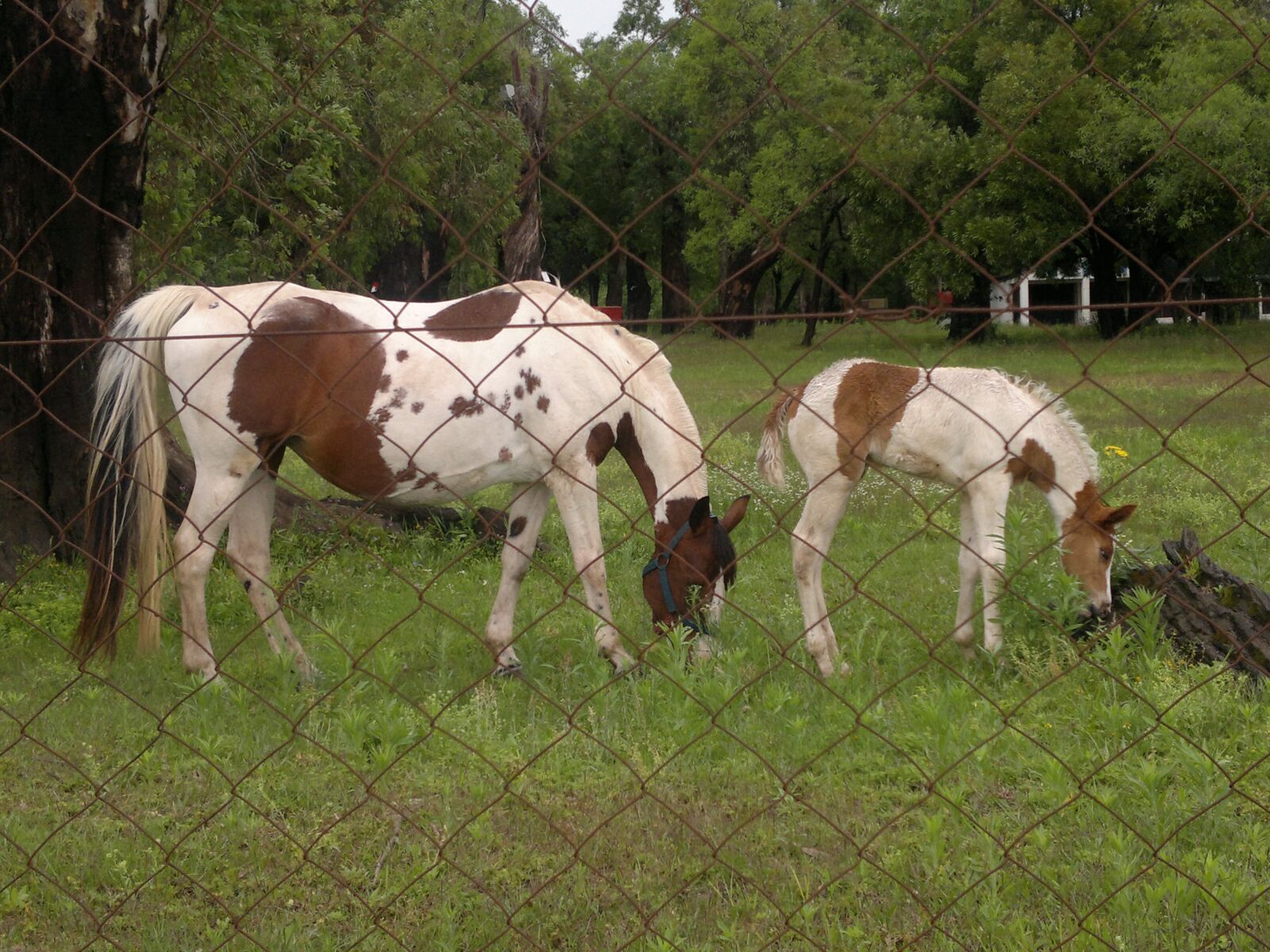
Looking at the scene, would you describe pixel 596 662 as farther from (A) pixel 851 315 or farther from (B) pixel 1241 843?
(A) pixel 851 315

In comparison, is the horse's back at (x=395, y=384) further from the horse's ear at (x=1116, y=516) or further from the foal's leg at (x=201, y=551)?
the horse's ear at (x=1116, y=516)

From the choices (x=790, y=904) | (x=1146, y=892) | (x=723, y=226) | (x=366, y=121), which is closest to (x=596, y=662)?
(x=790, y=904)

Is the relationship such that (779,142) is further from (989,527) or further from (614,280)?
(989,527)

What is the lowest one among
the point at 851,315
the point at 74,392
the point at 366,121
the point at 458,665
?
the point at 458,665

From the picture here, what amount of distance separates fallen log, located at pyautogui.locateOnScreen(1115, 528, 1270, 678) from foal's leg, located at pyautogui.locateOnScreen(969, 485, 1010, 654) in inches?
25.9

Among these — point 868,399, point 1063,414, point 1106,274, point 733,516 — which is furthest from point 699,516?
point 1106,274

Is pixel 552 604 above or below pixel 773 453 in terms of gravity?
below

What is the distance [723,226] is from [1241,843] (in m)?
27.4

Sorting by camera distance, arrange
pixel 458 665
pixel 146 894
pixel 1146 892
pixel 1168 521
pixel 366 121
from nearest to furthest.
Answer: pixel 1146 892 < pixel 146 894 < pixel 458 665 < pixel 1168 521 < pixel 366 121

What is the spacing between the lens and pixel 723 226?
29906 millimetres

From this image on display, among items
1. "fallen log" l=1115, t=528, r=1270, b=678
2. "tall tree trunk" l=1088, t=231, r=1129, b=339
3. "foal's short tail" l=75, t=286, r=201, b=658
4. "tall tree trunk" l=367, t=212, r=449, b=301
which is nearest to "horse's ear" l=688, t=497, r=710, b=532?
"fallen log" l=1115, t=528, r=1270, b=678

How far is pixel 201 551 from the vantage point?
17.4ft

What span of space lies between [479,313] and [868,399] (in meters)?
1.79

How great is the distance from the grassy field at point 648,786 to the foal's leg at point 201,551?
13 centimetres
